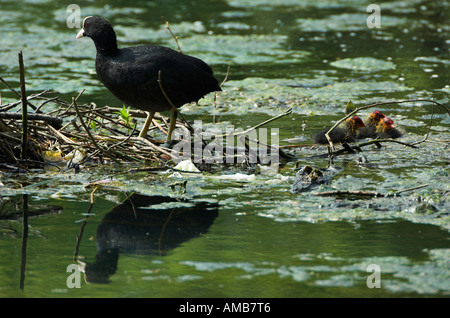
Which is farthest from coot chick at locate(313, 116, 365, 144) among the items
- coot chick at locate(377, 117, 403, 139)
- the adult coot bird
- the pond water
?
the adult coot bird

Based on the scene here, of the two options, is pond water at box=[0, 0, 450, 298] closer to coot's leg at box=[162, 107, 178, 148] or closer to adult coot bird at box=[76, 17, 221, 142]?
coot's leg at box=[162, 107, 178, 148]

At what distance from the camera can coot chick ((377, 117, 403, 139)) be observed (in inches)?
250

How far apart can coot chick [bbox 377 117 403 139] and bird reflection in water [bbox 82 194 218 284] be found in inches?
96.7

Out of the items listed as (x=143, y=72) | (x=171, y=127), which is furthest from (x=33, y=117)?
(x=171, y=127)

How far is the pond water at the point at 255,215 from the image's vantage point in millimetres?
3391

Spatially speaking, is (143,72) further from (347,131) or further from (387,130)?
(387,130)

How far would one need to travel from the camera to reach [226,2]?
1516cm

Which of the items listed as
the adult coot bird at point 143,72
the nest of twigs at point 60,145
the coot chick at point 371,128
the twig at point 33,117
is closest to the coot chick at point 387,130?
the coot chick at point 371,128

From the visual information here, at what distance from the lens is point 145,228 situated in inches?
162

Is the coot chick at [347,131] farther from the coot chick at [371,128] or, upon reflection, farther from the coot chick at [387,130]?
the coot chick at [387,130]

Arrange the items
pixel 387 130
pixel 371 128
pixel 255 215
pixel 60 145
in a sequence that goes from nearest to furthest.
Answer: pixel 255 215 → pixel 60 145 → pixel 387 130 → pixel 371 128

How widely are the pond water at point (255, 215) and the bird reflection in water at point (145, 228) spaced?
0.01m

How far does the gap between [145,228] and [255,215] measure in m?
0.70
